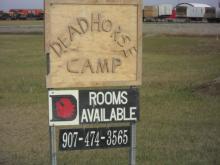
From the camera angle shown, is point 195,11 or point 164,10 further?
point 164,10

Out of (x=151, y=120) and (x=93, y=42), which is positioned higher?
(x=93, y=42)

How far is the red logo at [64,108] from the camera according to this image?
5070 mm

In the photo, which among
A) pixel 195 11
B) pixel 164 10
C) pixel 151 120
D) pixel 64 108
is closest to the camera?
pixel 64 108

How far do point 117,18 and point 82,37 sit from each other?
38cm

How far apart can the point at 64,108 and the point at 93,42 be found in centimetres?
66

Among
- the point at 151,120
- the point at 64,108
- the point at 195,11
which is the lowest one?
the point at 151,120

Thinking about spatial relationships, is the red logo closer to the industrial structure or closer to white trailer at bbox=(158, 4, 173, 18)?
the industrial structure

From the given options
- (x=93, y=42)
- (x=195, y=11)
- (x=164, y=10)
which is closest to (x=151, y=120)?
(x=93, y=42)

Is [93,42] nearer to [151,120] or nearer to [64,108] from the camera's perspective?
[64,108]

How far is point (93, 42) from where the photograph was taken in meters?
5.14

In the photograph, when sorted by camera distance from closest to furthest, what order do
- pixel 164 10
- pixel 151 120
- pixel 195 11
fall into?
pixel 151 120 < pixel 195 11 < pixel 164 10

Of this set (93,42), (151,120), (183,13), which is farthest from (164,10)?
(93,42)

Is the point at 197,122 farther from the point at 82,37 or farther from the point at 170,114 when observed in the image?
the point at 82,37

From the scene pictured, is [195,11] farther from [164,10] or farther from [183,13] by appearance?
[164,10]
